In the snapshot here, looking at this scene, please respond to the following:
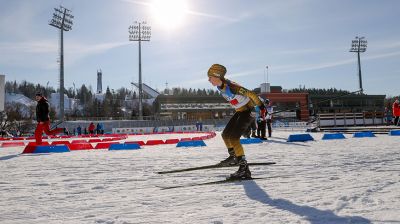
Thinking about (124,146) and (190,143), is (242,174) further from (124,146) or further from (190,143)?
(190,143)

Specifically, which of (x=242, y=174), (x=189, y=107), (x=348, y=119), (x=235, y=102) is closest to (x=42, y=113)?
(x=235, y=102)

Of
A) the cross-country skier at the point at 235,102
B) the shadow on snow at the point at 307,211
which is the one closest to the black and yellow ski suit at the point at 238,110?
the cross-country skier at the point at 235,102

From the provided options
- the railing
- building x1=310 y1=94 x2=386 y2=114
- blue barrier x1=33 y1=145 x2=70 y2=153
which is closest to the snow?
blue barrier x1=33 y1=145 x2=70 y2=153

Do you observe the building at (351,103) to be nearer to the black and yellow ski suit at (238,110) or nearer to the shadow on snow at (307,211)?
the black and yellow ski suit at (238,110)

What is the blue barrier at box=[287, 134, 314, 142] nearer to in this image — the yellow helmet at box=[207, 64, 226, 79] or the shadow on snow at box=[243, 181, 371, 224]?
the yellow helmet at box=[207, 64, 226, 79]

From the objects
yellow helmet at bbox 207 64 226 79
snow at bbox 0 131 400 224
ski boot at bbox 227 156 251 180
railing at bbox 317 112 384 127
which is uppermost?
yellow helmet at bbox 207 64 226 79

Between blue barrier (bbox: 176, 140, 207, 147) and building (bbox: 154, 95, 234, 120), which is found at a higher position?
building (bbox: 154, 95, 234, 120)

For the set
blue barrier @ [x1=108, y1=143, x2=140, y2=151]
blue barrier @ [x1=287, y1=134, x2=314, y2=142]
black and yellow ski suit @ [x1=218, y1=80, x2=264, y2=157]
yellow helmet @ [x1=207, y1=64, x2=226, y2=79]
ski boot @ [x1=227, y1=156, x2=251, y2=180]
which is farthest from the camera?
blue barrier @ [x1=287, y1=134, x2=314, y2=142]

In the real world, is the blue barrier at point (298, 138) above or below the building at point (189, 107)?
below

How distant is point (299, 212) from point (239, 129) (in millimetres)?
2592

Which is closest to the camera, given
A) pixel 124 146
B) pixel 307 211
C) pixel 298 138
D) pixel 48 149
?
pixel 307 211

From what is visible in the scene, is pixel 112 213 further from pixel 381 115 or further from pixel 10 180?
pixel 381 115

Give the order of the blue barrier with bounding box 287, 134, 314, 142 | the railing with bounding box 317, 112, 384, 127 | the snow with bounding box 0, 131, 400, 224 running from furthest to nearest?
the railing with bounding box 317, 112, 384, 127 < the blue barrier with bounding box 287, 134, 314, 142 < the snow with bounding box 0, 131, 400, 224

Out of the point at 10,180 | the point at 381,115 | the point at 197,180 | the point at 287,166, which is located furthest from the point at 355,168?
the point at 381,115
